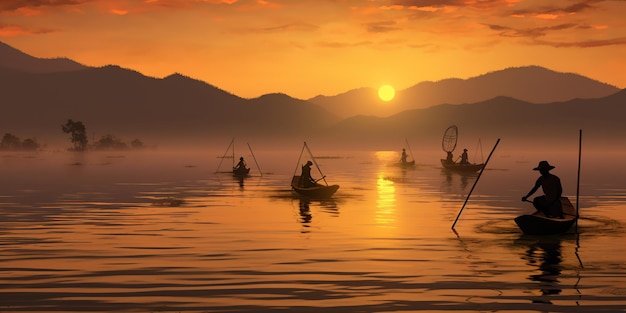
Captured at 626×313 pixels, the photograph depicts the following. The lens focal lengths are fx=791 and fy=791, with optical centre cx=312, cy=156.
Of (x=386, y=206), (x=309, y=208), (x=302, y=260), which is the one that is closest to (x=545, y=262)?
(x=302, y=260)

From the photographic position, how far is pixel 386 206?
51188mm

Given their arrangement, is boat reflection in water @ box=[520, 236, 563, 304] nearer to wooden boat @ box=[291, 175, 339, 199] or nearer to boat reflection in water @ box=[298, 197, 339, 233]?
boat reflection in water @ box=[298, 197, 339, 233]

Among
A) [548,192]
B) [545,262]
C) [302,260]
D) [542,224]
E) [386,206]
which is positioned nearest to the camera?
[545,262]

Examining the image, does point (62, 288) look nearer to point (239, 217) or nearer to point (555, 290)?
point (555, 290)

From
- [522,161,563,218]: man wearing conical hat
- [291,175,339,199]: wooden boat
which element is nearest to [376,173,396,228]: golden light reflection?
[291,175,339,199]: wooden boat

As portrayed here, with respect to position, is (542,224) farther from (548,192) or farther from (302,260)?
(302,260)

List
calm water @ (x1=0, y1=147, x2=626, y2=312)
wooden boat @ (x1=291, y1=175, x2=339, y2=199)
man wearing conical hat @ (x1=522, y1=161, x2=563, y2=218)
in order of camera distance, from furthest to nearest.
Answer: wooden boat @ (x1=291, y1=175, x2=339, y2=199) < man wearing conical hat @ (x1=522, y1=161, x2=563, y2=218) < calm water @ (x1=0, y1=147, x2=626, y2=312)

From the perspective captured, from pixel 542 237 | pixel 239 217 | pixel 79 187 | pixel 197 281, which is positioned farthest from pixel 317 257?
pixel 79 187

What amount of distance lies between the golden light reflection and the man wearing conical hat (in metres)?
8.18

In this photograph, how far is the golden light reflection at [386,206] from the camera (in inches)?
1596

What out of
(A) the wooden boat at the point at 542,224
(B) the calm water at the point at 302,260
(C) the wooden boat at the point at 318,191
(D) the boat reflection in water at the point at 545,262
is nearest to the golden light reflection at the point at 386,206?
(B) the calm water at the point at 302,260

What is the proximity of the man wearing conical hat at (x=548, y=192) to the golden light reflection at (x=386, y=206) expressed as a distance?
322 inches

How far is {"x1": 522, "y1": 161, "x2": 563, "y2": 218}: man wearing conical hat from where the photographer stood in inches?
1237

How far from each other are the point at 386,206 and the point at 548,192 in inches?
778
